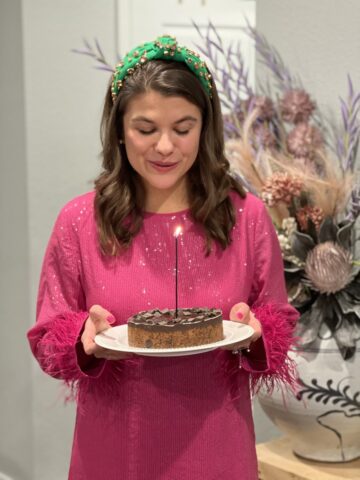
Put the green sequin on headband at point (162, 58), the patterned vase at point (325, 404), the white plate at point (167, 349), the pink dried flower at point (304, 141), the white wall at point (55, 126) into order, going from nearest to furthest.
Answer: the white plate at point (167, 349) → the green sequin on headband at point (162, 58) → the patterned vase at point (325, 404) → the pink dried flower at point (304, 141) → the white wall at point (55, 126)

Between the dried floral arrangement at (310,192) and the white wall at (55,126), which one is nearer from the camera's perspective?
the dried floral arrangement at (310,192)

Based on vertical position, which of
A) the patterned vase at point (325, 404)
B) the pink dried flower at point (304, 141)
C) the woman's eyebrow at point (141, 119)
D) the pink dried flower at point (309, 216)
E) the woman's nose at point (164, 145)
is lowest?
the patterned vase at point (325, 404)

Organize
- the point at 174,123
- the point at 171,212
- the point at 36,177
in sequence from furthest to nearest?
the point at 36,177, the point at 171,212, the point at 174,123

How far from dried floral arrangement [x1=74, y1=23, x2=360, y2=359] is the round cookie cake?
595 millimetres

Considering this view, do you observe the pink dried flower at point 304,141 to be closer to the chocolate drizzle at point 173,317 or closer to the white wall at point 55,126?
the chocolate drizzle at point 173,317

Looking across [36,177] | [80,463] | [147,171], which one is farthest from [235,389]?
[36,177]

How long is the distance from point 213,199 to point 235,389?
36cm

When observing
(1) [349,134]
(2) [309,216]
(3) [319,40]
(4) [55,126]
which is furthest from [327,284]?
(4) [55,126]

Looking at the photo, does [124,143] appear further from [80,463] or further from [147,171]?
[80,463]

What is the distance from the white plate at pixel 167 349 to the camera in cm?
127

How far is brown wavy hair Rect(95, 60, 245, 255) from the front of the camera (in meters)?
1.51

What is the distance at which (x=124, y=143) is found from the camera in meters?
1.54

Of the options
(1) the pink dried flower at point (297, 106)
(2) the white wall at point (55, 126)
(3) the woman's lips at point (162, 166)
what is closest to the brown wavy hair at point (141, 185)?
(3) the woman's lips at point (162, 166)

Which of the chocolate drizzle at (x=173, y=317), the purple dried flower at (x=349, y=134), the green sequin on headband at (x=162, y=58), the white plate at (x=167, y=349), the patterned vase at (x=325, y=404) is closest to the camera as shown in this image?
the white plate at (x=167, y=349)
